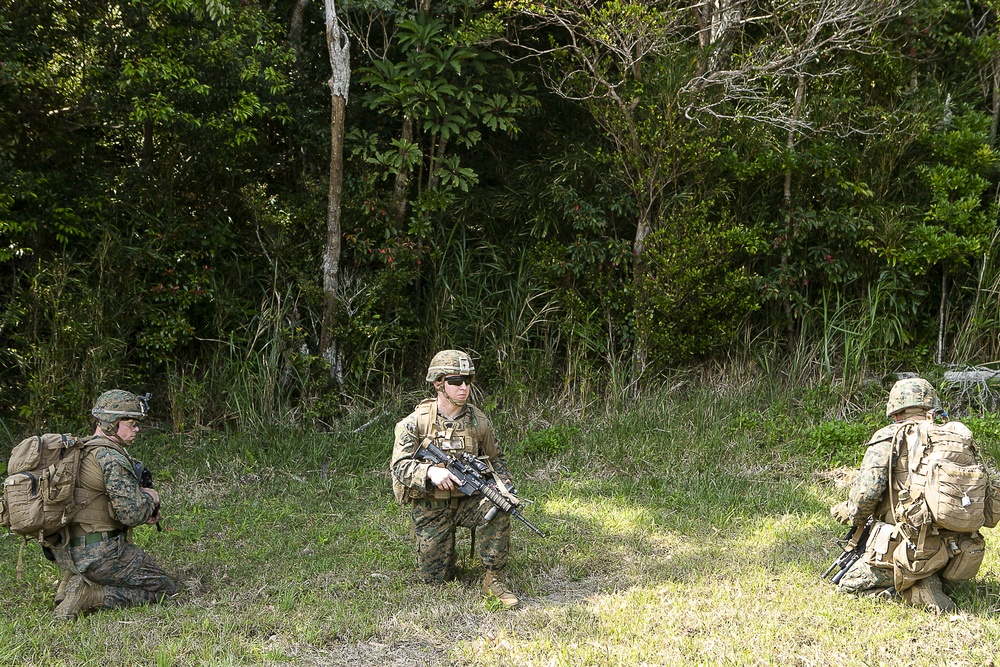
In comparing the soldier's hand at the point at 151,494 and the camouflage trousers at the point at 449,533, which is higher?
the soldier's hand at the point at 151,494

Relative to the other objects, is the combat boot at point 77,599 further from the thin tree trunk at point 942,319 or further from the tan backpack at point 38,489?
the thin tree trunk at point 942,319

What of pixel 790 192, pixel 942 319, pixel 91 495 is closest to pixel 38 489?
pixel 91 495

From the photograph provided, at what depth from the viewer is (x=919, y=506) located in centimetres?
474

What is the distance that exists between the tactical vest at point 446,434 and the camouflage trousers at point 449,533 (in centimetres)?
14

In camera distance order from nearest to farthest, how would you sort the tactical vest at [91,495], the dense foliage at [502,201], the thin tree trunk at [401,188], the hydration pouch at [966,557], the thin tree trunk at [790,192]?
1. the hydration pouch at [966,557]
2. the tactical vest at [91,495]
3. the dense foliage at [502,201]
4. the thin tree trunk at [790,192]
5. the thin tree trunk at [401,188]

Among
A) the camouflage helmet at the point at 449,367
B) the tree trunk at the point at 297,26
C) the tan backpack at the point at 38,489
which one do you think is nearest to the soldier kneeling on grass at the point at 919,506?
the camouflage helmet at the point at 449,367

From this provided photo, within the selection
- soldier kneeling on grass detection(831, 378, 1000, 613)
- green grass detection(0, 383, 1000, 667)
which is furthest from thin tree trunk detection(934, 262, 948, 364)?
soldier kneeling on grass detection(831, 378, 1000, 613)

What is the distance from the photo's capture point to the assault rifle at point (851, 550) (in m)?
5.34

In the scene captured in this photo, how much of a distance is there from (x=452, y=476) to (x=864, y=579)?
253cm

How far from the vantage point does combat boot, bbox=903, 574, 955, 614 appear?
16.3 ft

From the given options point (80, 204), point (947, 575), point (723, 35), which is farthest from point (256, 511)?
point (723, 35)

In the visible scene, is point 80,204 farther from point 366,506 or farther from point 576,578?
point 576,578

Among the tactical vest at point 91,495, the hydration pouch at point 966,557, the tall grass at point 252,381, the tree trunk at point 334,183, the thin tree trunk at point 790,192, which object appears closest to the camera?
the hydration pouch at point 966,557

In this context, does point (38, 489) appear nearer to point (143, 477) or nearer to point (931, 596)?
point (143, 477)
